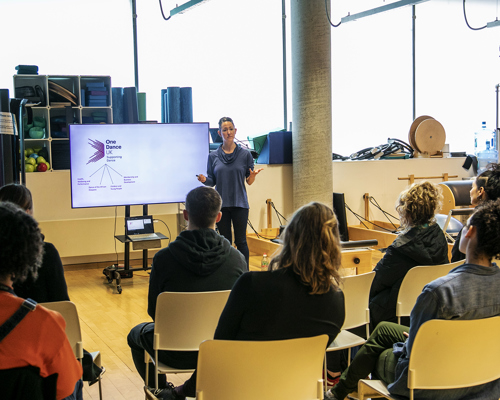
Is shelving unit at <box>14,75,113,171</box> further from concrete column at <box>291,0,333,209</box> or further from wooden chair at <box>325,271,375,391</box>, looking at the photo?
wooden chair at <box>325,271,375,391</box>

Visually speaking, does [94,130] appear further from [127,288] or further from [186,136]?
[127,288]

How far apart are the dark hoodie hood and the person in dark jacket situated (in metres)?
0.90

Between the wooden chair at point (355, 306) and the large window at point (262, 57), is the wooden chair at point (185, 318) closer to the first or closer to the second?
the wooden chair at point (355, 306)

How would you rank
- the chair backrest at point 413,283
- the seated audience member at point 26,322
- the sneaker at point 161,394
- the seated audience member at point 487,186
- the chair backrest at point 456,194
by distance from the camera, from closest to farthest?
the seated audience member at point 26,322
the sneaker at point 161,394
the chair backrest at point 413,283
the seated audience member at point 487,186
the chair backrest at point 456,194

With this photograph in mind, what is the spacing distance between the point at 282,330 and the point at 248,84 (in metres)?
6.42

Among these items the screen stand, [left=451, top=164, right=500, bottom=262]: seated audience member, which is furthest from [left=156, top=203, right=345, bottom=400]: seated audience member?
the screen stand

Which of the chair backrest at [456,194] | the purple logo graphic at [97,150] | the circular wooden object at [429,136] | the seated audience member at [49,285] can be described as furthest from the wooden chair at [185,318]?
the circular wooden object at [429,136]

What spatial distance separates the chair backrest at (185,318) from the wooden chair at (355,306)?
0.59 meters

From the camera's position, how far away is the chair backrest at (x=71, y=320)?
2.13 meters

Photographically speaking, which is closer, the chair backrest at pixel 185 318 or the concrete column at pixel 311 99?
the chair backrest at pixel 185 318

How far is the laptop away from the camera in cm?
542

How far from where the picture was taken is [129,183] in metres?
5.53

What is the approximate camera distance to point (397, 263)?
2832 mm

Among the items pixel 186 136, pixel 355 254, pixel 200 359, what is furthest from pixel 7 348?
pixel 186 136
